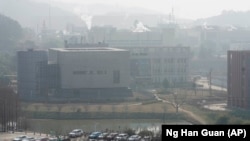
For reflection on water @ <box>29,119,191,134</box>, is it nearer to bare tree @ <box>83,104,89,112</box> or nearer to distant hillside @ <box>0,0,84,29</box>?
bare tree @ <box>83,104,89,112</box>

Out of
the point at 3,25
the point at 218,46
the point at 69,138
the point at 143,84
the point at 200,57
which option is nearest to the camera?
the point at 69,138

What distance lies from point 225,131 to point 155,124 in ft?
22.8

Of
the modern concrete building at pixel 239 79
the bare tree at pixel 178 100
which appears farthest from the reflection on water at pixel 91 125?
the modern concrete building at pixel 239 79

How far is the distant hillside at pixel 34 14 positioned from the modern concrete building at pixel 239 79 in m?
35.2

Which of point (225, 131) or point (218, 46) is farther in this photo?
point (218, 46)

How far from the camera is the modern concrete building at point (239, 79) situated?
11.4 metres

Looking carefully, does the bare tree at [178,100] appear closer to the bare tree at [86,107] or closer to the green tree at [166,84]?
the green tree at [166,84]

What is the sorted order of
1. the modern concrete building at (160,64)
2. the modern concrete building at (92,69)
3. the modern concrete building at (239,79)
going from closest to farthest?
the modern concrete building at (239,79) → the modern concrete building at (92,69) → the modern concrete building at (160,64)

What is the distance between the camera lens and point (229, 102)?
1190 cm

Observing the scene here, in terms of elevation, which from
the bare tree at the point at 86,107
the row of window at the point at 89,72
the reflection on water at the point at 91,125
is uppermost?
the row of window at the point at 89,72

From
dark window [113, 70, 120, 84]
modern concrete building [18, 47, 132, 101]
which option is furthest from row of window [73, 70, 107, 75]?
dark window [113, 70, 120, 84]

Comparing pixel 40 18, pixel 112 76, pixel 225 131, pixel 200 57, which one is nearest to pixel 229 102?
pixel 112 76

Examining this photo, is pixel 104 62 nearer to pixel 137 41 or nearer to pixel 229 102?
pixel 229 102

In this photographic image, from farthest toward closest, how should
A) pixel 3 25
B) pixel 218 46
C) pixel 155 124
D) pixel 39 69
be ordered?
pixel 218 46
pixel 3 25
pixel 39 69
pixel 155 124
